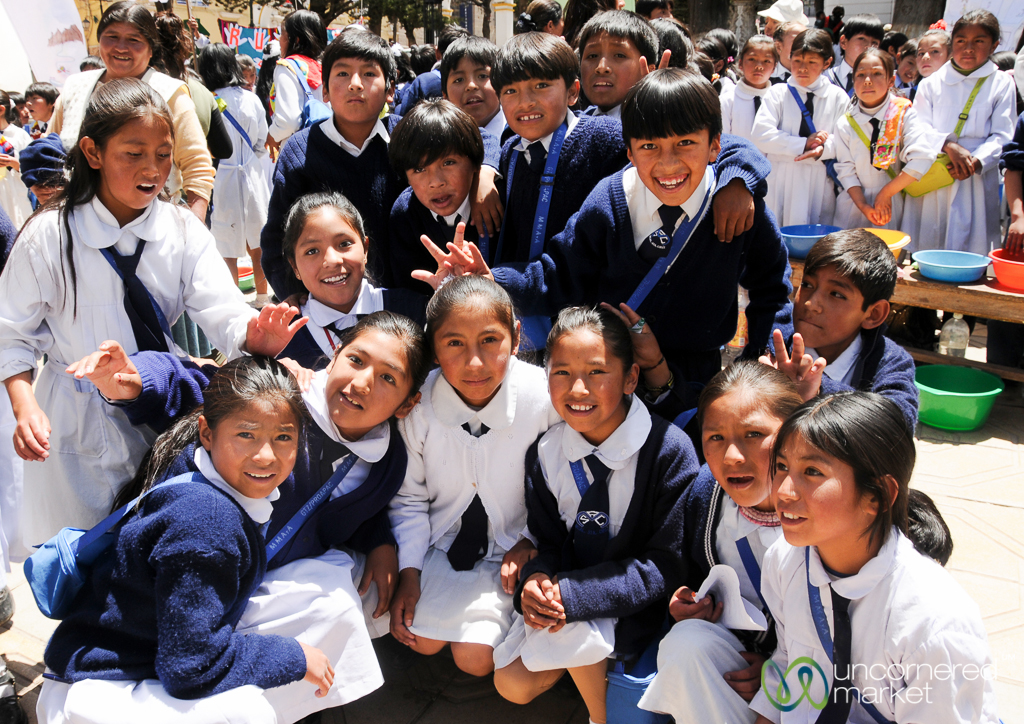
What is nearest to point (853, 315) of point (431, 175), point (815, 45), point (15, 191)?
point (431, 175)

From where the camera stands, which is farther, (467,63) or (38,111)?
(38,111)

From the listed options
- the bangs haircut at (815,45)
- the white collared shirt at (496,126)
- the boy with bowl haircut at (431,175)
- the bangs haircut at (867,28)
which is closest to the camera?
the boy with bowl haircut at (431,175)

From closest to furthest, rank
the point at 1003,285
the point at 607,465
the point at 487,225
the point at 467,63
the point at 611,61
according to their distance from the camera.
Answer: the point at 607,465 → the point at 487,225 → the point at 611,61 → the point at 467,63 → the point at 1003,285

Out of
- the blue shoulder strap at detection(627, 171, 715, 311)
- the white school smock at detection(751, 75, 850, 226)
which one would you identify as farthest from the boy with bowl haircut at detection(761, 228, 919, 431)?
the white school smock at detection(751, 75, 850, 226)

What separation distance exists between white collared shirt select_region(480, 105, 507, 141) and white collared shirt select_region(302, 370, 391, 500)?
53.0 inches

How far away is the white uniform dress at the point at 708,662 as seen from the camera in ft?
5.45

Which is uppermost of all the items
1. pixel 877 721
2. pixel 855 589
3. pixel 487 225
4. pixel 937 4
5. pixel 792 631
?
pixel 937 4

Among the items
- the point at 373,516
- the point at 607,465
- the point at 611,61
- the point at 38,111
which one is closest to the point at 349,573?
the point at 373,516

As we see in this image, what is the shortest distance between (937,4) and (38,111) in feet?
52.4

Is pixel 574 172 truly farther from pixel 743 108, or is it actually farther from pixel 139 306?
pixel 743 108

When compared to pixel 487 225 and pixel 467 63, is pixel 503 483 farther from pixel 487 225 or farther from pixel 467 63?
pixel 467 63

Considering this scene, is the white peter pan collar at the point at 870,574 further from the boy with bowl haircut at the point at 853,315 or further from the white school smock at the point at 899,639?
the boy with bowl haircut at the point at 853,315

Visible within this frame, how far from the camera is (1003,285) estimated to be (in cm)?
368

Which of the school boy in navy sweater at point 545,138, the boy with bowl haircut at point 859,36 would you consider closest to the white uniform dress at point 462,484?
the school boy in navy sweater at point 545,138
